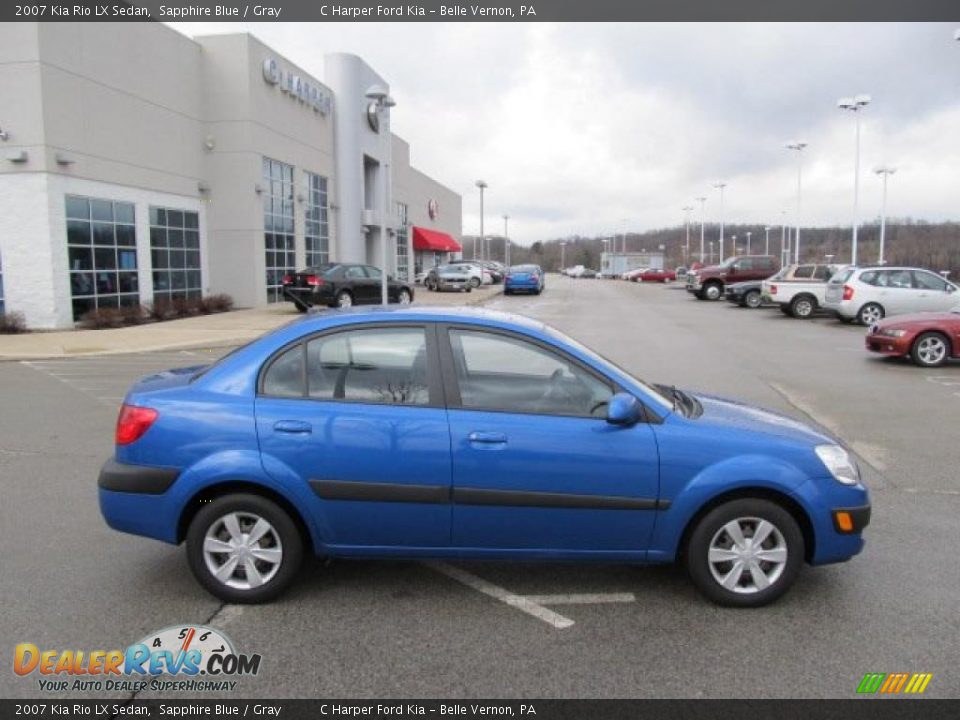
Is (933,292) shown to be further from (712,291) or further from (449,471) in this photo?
(449,471)

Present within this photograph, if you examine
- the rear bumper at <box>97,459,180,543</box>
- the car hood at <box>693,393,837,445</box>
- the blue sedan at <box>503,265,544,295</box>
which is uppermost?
the blue sedan at <box>503,265,544,295</box>

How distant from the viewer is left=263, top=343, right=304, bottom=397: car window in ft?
13.2

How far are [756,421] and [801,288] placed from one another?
2179 centimetres

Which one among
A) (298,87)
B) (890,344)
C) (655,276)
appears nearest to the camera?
(890,344)

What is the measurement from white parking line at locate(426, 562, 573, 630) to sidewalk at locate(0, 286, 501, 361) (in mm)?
8365

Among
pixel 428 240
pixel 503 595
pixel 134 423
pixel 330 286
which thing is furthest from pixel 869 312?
pixel 428 240

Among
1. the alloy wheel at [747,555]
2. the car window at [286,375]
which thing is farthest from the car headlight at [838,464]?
the car window at [286,375]

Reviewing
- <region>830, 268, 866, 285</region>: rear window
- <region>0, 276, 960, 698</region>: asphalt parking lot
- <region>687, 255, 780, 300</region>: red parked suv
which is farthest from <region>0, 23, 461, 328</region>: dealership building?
<region>687, 255, 780, 300</region>: red parked suv

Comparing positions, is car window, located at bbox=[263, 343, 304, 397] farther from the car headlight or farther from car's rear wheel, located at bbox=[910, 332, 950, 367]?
car's rear wheel, located at bbox=[910, 332, 950, 367]

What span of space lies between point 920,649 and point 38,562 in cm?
488

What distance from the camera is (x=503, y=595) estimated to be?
4.09m

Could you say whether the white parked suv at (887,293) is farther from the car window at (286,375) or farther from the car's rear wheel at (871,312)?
the car window at (286,375)

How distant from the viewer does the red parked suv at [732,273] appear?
33719 millimetres

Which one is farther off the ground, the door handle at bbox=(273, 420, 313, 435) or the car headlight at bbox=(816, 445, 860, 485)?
the door handle at bbox=(273, 420, 313, 435)
